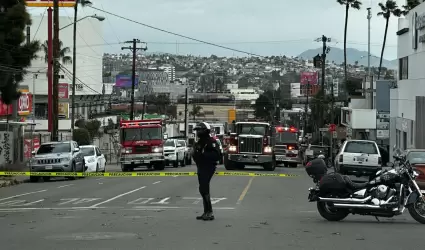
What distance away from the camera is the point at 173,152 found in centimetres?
4662

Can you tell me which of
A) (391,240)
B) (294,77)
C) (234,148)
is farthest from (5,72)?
(294,77)

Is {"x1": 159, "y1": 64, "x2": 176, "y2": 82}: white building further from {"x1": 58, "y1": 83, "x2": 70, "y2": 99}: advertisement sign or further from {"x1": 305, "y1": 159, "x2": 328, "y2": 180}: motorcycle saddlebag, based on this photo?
{"x1": 305, "y1": 159, "x2": 328, "y2": 180}: motorcycle saddlebag

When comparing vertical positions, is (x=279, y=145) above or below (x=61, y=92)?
below

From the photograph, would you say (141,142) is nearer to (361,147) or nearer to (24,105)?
(24,105)

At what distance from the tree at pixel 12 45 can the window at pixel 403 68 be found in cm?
2744

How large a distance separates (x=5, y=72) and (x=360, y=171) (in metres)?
16.6

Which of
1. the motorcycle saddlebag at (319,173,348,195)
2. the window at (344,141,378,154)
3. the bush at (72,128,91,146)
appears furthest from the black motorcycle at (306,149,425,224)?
the bush at (72,128,91,146)

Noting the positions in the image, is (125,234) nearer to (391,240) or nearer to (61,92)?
(391,240)

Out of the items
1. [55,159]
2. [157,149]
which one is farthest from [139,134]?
[55,159]

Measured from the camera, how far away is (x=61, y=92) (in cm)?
7806

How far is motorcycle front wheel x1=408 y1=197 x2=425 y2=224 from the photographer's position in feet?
45.0

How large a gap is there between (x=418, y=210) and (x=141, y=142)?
91.1ft

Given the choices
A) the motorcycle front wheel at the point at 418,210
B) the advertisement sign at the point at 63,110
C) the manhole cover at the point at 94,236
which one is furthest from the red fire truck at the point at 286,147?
the manhole cover at the point at 94,236

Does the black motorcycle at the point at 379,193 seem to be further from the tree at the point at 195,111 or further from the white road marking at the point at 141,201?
the tree at the point at 195,111
